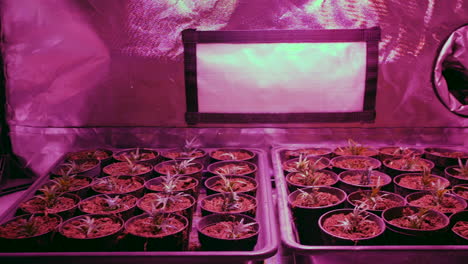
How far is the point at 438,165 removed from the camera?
239 centimetres

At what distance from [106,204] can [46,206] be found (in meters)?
0.27

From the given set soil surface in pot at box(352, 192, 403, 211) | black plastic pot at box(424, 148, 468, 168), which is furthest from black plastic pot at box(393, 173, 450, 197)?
black plastic pot at box(424, 148, 468, 168)

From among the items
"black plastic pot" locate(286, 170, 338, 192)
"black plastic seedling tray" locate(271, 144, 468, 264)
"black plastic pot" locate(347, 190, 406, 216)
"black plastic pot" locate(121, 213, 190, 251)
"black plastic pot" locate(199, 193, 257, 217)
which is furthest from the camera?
"black plastic pot" locate(286, 170, 338, 192)

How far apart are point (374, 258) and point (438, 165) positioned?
42.9 inches

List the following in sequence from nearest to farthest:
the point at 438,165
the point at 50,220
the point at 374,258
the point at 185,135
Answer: the point at 374,258, the point at 50,220, the point at 438,165, the point at 185,135

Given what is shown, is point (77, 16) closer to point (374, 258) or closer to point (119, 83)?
point (119, 83)

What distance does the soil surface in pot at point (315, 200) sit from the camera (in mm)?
1922

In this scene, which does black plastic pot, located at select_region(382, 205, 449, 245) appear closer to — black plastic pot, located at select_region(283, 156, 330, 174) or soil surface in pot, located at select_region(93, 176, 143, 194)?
black plastic pot, located at select_region(283, 156, 330, 174)

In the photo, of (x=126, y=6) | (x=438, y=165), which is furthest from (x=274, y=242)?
(x=126, y=6)

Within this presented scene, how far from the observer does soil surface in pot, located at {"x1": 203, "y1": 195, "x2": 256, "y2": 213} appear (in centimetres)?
187

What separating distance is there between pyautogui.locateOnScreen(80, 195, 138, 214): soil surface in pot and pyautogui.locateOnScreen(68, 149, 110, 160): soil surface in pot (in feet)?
1.64

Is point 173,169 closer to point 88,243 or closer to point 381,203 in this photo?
point 88,243

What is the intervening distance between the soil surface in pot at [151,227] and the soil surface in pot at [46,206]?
1.13ft

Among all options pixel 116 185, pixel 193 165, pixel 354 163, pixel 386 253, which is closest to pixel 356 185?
pixel 354 163
